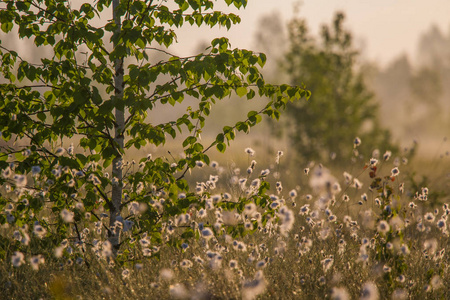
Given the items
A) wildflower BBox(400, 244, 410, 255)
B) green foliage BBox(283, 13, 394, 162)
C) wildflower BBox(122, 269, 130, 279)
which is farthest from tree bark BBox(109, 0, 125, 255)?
green foliage BBox(283, 13, 394, 162)

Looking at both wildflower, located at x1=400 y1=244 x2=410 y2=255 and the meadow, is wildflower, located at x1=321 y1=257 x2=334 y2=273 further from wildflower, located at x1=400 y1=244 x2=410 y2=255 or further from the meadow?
wildflower, located at x1=400 y1=244 x2=410 y2=255

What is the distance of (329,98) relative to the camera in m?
12.9

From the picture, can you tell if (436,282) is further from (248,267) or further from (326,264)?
(248,267)

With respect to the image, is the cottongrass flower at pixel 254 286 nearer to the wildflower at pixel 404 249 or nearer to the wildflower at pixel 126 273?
the wildflower at pixel 126 273

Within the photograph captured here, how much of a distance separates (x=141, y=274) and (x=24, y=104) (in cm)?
194

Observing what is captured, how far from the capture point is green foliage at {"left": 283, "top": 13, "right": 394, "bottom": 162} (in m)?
12.6

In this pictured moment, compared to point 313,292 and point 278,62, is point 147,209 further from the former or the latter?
point 278,62

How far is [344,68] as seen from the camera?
12.9 meters

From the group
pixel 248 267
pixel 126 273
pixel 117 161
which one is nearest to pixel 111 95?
pixel 117 161

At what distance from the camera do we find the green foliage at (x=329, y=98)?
12.6 meters

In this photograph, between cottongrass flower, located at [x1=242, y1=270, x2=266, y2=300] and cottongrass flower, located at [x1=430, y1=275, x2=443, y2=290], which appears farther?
cottongrass flower, located at [x1=430, y1=275, x2=443, y2=290]

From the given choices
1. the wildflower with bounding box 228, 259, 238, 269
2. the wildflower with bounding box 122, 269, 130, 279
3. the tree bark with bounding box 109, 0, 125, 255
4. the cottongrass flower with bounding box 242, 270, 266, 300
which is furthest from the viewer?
the tree bark with bounding box 109, 0, 125, 255

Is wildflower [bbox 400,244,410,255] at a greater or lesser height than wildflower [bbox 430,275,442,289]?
greater

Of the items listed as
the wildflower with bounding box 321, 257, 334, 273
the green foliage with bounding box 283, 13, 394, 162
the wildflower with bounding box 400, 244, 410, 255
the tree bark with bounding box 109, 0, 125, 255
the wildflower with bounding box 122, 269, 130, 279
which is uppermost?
the green foliage with bounding box 283, 13, 394, 162
